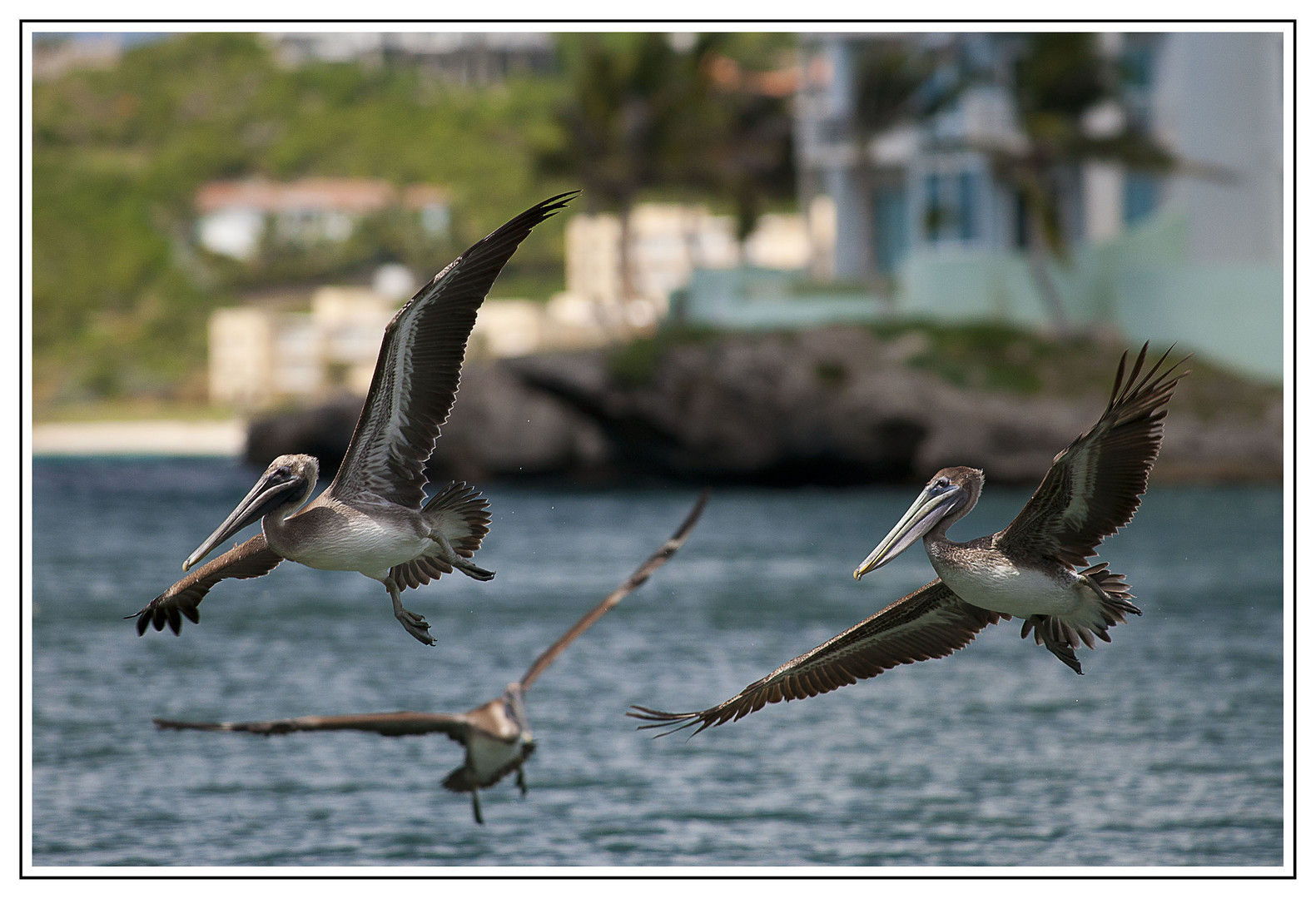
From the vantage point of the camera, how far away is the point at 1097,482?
337 inches

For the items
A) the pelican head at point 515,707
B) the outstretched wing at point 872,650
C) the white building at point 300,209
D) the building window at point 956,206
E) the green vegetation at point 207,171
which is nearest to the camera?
the outstretched wing at point 872,650

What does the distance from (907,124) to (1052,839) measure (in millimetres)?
37014

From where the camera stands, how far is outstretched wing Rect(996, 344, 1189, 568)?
8141 millimetres

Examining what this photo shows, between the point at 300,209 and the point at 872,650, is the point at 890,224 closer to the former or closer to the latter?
the point at 872,650

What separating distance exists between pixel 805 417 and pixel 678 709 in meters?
21.6

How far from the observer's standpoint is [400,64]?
15000 cm

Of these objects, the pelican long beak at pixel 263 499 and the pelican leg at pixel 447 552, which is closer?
the pelican long beak at pixel 263 499

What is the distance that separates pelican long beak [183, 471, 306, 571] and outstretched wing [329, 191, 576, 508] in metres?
0.23

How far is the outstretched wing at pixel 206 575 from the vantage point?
33.2 feet

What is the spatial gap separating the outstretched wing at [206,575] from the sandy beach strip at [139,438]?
89.9 metres

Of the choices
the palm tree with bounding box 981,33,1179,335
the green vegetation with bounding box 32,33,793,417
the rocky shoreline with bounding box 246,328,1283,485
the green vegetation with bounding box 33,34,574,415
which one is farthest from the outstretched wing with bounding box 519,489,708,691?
the green vegetation with bounding box 33,34,574,415

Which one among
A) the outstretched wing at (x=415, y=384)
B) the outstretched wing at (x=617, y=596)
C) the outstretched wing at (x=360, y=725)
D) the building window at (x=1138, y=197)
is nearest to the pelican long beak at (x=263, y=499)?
the outstretched wing at (x=415, y=384)

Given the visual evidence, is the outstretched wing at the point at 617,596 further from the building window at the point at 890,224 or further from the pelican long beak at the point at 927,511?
the building window at the point at 890,224

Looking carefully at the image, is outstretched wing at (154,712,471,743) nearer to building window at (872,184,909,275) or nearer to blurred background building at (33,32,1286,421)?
blurred background building at (33,32,1286,421)
